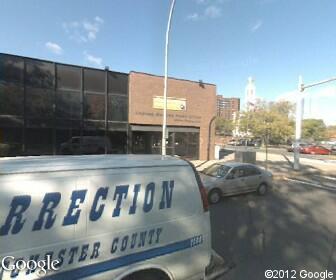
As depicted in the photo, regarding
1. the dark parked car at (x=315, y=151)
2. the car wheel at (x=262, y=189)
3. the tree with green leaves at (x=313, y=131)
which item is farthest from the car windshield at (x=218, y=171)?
the tree with green leaves at (x=313, y=131)

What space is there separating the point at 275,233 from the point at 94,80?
16104mm

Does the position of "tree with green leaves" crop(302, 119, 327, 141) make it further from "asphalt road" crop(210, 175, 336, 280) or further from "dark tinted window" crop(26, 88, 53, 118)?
"asphalt road" crop(210, 175, 336, 280)

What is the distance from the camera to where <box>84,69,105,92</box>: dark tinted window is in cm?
1986

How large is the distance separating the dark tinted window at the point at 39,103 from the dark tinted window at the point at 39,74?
1.34ft

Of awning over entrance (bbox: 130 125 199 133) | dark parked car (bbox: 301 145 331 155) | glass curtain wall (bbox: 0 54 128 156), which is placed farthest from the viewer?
dark parked car (bbox: 301 145 331 155)

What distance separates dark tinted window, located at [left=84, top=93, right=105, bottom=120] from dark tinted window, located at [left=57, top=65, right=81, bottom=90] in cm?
Answer: 102

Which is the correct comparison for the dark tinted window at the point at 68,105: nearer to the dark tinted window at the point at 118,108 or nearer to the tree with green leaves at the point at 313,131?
the dark tinted window at the point at 118,108

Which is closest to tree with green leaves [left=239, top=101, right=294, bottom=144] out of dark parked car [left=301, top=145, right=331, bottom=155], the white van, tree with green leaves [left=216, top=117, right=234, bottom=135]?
dark parked car [left=301, top=145, right=331, bottom=155]

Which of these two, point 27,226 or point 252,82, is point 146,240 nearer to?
point 27,226

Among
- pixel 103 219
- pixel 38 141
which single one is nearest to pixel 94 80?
pixel 38 141

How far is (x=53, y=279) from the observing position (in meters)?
2.82

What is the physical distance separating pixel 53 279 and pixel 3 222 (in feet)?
2.34

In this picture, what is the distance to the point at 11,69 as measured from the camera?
17.5 meters

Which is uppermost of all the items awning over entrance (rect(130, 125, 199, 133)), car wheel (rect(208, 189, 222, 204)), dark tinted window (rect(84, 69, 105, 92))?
dark tinted window (rect(84, 69, 105, 92))
